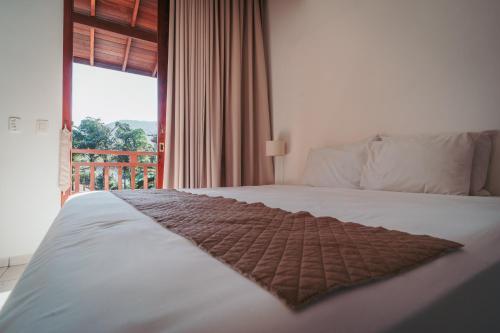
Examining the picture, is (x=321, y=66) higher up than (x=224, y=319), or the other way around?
(x=321, y=66)

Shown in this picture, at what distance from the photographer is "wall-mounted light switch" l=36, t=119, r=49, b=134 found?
2.44m

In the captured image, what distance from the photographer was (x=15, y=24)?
2.40m

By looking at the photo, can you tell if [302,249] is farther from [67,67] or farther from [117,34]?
[117,34]

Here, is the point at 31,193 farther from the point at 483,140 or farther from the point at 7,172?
the point at 483,140

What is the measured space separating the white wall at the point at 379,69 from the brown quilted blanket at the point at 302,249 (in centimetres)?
158

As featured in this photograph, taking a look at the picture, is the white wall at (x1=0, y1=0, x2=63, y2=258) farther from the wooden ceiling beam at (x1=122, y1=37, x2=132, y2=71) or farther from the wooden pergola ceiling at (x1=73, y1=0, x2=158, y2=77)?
the wooden ceiling beam at (x1=122, y1=37, x2=132, y2=71)

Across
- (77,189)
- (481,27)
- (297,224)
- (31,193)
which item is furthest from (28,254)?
(481,27)

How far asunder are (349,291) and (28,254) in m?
2.94

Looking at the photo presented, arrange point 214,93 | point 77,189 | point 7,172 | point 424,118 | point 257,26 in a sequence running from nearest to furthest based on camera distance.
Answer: point 424,118 < point 7,172 < point 214,93 < point 257,26 < point 77,189

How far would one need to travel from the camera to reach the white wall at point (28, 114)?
2326 mm

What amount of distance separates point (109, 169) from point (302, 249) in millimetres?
3952

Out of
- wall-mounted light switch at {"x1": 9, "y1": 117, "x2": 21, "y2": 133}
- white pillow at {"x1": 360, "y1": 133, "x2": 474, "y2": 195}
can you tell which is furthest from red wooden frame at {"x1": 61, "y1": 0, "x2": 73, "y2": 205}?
white pillow at {"x1": 360, "y1": 133, "x2": 474, "y2": 195}

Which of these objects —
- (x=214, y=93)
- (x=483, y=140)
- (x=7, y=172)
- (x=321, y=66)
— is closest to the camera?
(x=483, y=140)

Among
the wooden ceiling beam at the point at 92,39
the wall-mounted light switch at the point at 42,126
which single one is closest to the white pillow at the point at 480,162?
the wall-mounted light switch at the point at 42,126
